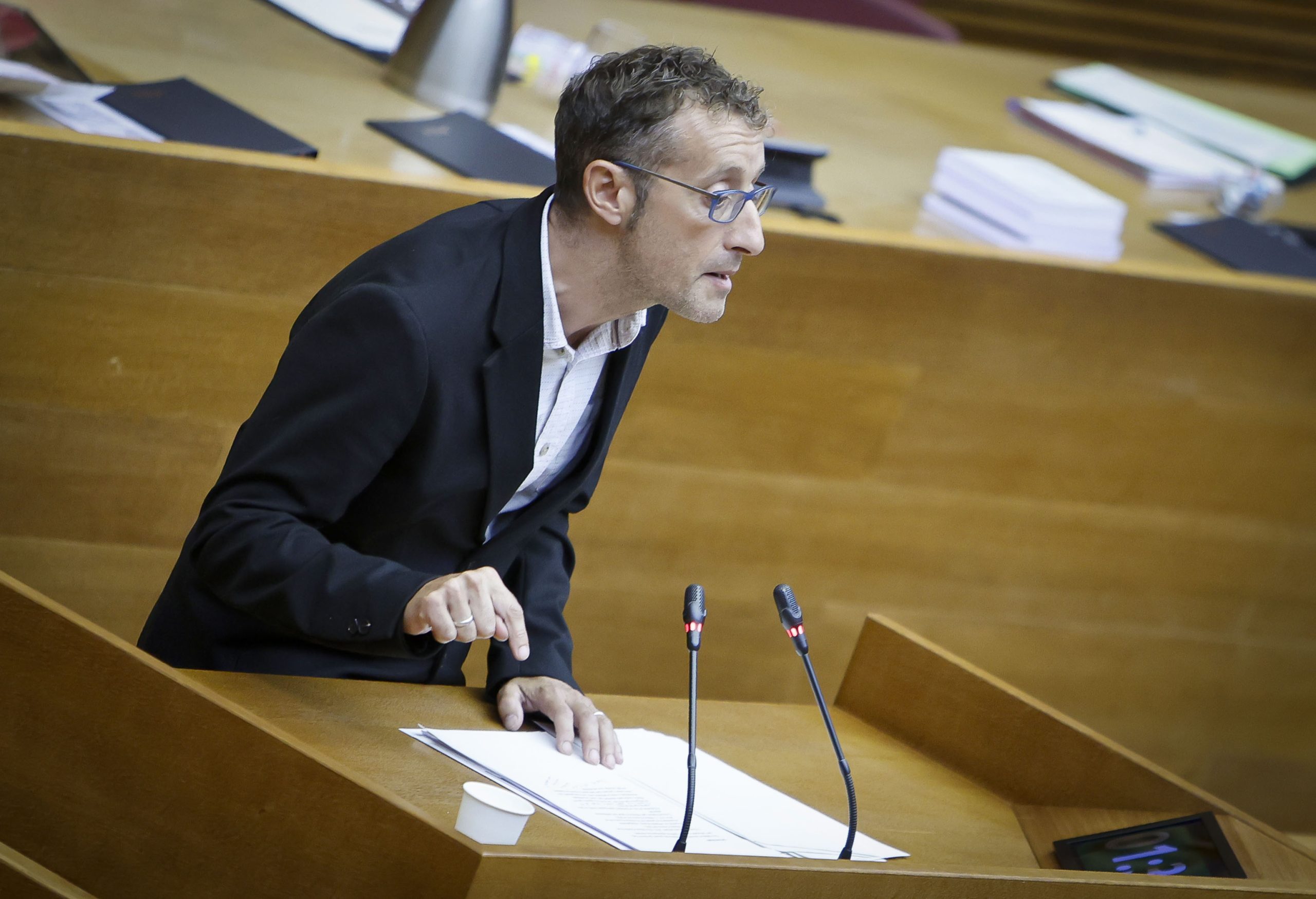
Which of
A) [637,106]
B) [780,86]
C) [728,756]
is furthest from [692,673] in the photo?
[780,86]

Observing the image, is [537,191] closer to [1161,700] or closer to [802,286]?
[802,286]

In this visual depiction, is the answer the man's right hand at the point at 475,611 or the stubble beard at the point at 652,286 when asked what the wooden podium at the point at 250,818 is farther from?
the stubble beard at the point at 652,286

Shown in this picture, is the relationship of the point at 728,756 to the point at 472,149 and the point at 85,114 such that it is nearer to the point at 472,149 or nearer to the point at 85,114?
the point at 472,149

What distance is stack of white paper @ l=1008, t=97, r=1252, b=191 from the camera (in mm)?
3164

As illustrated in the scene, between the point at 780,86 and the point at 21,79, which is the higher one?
the point at 780,86

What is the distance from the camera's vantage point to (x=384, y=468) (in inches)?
59.1

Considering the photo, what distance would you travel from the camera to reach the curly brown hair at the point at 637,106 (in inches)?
58.8

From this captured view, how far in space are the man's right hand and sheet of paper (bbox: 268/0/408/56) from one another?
1.67 metres

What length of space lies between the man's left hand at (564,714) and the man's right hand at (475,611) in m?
0.24

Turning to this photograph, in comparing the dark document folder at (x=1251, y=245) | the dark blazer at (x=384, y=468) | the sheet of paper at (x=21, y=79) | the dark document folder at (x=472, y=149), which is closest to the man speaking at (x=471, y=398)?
the dark blazer at (x=384, y=468)

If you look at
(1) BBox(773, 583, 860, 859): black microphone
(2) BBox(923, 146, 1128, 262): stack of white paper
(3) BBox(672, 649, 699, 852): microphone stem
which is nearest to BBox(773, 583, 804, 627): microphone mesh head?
(1) BBox(773, 583, 860, 859): black microphone

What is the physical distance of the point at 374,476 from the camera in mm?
1467

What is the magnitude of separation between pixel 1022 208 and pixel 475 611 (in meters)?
1.64

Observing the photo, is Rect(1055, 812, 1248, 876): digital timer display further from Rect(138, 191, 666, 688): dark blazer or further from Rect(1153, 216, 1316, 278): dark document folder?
Rect(1153, 216, 1316, 278): dark document folder
